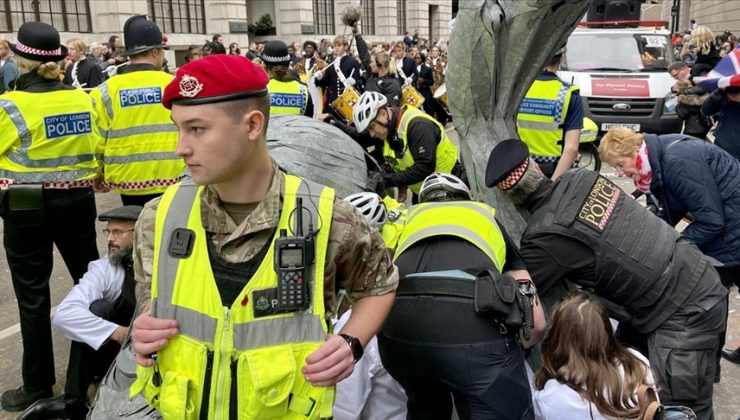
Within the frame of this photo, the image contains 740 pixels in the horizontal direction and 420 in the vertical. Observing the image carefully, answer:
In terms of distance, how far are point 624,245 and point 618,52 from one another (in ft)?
32.8

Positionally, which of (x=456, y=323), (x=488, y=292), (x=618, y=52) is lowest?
(x=456, y=323)

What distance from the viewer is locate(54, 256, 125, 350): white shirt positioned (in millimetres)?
3488

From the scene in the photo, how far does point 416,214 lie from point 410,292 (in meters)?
0.46

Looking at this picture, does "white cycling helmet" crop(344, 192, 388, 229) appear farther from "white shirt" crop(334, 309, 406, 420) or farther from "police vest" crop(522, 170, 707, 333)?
"police vest" crop(522, 170, 707, 333)

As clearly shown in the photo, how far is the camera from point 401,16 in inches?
1500

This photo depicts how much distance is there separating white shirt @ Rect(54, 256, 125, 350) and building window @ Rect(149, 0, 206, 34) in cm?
2018

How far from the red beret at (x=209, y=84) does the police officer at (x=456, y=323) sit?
3.86 ft

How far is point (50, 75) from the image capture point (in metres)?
3.86

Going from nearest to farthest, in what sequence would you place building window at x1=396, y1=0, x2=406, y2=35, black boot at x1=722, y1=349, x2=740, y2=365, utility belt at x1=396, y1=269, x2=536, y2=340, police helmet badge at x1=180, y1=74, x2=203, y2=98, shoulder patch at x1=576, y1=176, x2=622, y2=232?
police helmet badge at x1=180, y1=74, x2=203, y2=98
utility belt at x1=396, y1=269, x2=536, y2=340
shoulder patch at x1=576, y1=176, x2=622, y2=232
black boot at x1=722, y1=349, x2=740, y2=365
building window at x1=396, y1=0, x2=406, y2=35

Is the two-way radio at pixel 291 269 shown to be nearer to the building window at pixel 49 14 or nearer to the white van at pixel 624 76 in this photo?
the white van at pixel 624 76

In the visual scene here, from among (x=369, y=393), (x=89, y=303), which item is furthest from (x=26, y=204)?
(x=369, y=393)

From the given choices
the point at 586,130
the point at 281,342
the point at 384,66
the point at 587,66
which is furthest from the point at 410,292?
the point at 587,66

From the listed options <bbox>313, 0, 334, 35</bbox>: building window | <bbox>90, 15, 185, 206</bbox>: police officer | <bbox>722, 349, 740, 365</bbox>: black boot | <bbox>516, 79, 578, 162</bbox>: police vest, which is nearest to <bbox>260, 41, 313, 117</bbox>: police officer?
<bbox>90, 15, 185, 206</bbox>: police officer

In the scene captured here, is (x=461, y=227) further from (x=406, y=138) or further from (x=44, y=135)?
(x=406, y=138)
